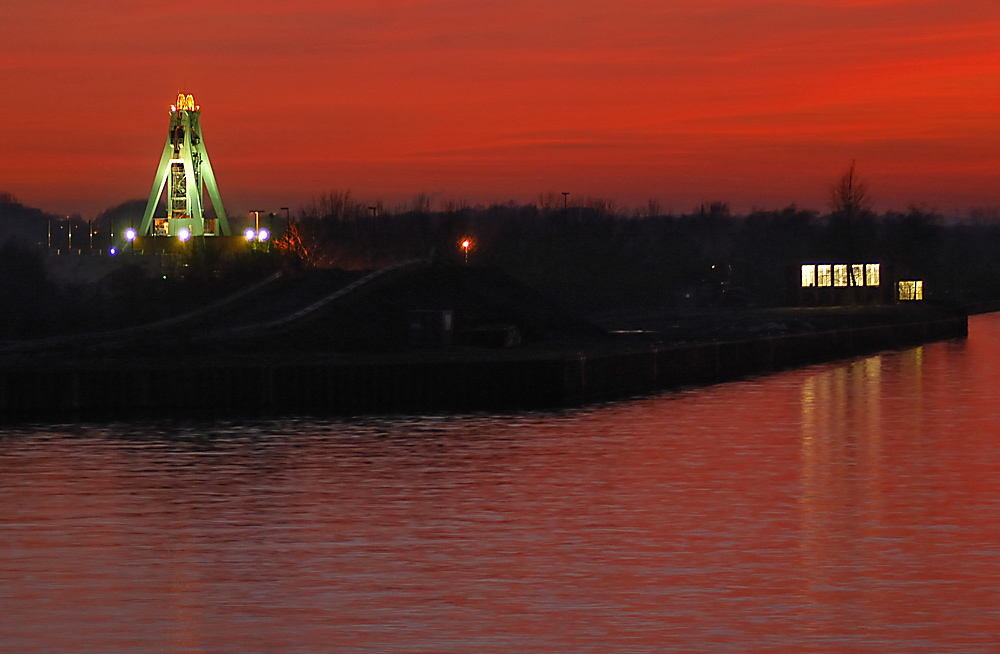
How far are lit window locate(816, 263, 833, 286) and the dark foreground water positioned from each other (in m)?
98.1

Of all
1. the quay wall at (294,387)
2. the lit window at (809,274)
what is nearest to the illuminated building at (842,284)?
the lit window at (809,274)

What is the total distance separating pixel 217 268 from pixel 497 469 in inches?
3917

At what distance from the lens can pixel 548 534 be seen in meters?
20.4

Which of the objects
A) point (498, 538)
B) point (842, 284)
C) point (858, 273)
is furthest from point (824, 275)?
point (498, 538)

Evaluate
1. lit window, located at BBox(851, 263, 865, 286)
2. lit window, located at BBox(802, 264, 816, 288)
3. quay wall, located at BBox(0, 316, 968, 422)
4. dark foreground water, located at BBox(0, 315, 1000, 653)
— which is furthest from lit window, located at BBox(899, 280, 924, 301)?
dark foreground water, located at BBox(0, 315, 1000, 653)

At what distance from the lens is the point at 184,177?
165000 millimetres

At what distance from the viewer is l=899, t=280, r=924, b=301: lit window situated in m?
138

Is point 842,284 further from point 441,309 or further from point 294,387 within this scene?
point 294,387

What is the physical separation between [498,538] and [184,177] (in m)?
150

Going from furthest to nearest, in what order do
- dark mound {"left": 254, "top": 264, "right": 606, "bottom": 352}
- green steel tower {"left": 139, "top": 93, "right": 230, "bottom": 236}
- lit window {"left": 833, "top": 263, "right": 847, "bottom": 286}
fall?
green steel tower {"left": 139, "top": 93, "right": 230, "bottom": 236} < lit window {"left": 833, "top": 263, "right": 847, "bottom": 286} < dark mound {"left": 254, "top": 264, "right": 606, "bottom": 352}

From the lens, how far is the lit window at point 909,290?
138125 mm

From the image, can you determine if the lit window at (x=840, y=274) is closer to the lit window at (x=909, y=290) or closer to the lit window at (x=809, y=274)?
the lit window at (x=809, y=274)

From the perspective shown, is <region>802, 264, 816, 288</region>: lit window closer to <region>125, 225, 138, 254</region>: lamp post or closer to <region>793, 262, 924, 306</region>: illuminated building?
<region>793, 262, 924, 306</region>: illuminated building

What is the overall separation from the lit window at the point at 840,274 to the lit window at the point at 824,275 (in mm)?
383
